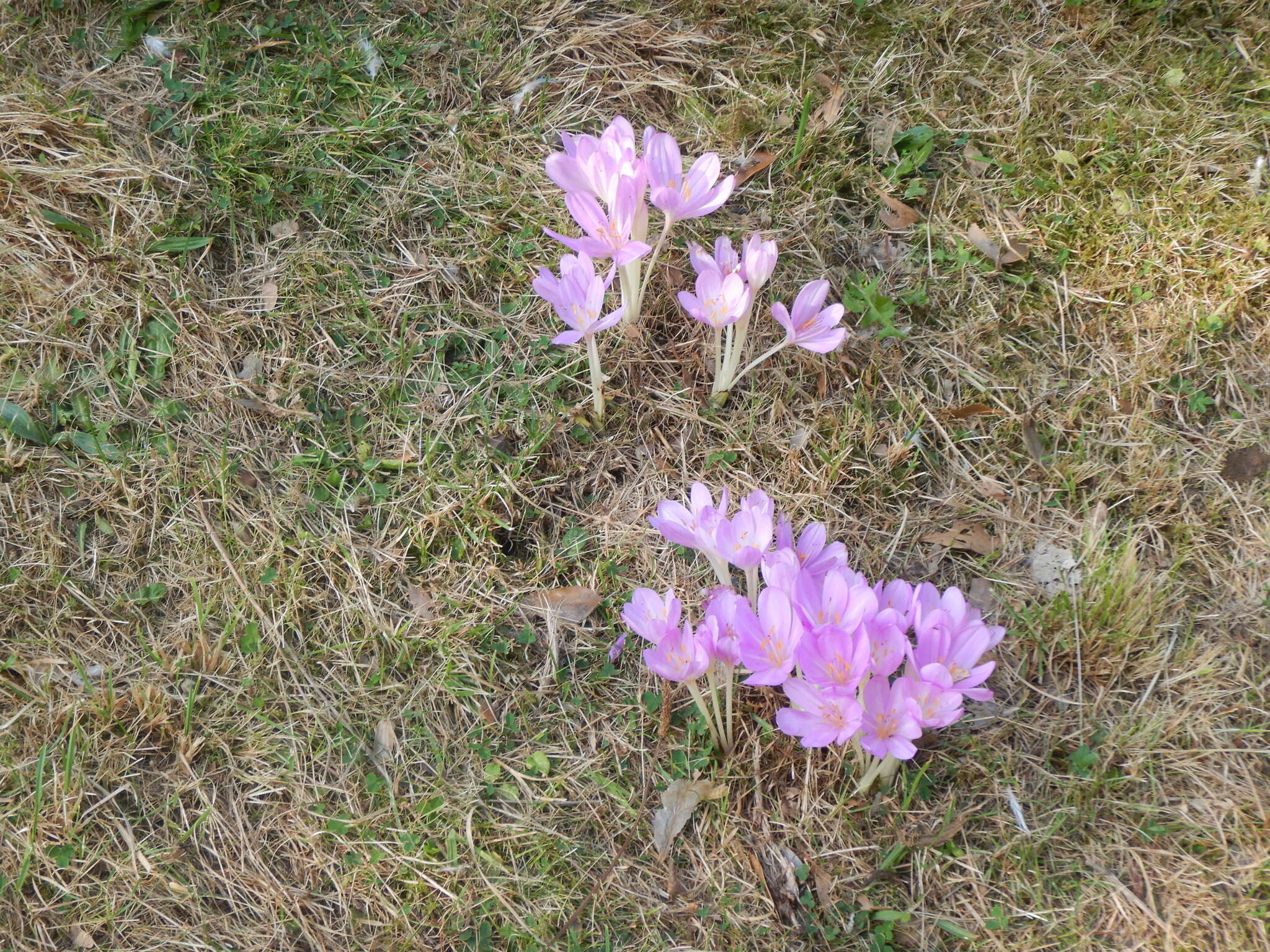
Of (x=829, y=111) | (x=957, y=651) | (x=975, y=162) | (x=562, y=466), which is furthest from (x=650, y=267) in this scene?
(x=957, y=651)

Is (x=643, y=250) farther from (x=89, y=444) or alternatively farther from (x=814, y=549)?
(x=89, y=444)

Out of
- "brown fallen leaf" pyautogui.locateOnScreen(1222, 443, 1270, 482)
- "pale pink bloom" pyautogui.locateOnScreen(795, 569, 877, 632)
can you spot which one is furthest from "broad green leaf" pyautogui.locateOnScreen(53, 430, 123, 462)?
"brown fallen leaf" pyautogui.locateOnScreen(1222, 443, 1270, 482)

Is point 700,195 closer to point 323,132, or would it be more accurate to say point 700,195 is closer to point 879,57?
point 879,57

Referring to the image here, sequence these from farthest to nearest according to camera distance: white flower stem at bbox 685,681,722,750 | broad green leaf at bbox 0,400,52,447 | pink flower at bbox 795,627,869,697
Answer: broad green leaf at bbox 0,400,52,447, white flower stem at bbox 685,681,722,750, pink flower at bbox 795,627,869,697

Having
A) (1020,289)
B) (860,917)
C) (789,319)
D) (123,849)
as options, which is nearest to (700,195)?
(789,319)

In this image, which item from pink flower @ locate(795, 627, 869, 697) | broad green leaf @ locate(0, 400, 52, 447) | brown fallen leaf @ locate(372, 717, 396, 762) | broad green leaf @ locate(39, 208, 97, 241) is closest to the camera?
pink flower @ locate(795, 627, 869, 697)

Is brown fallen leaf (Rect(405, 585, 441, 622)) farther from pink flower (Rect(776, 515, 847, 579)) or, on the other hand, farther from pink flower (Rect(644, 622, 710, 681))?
pink flower (Rect(776, 515, 847, 579))
